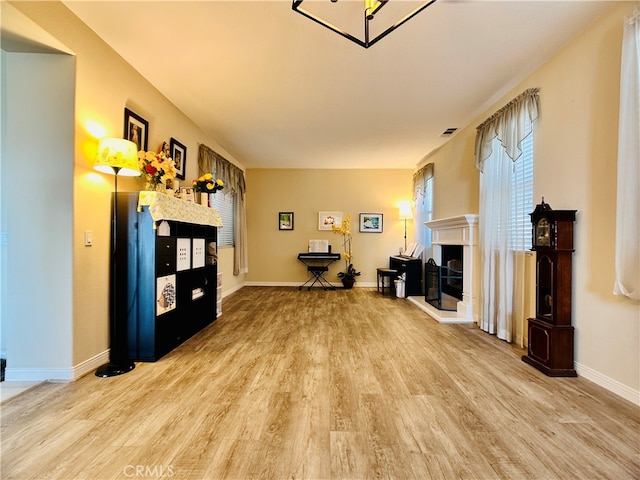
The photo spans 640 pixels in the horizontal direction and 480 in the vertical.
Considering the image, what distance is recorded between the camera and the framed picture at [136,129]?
262cm

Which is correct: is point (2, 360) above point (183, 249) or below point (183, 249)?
below

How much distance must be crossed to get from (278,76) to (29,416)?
124 inches

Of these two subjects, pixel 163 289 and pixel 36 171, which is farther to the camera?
pixel 163 289

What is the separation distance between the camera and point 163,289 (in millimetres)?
2547

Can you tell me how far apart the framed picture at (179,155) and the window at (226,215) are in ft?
4.32

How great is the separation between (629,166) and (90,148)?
12.3 feet

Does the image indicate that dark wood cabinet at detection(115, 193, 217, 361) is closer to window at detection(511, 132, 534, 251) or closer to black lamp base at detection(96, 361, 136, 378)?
black lamp base at detection(96, 361, 136, 378)

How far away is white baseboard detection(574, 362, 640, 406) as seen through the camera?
1814mm

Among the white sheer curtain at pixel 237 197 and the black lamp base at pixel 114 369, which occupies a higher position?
the white sheer curtain at pixel 237 197

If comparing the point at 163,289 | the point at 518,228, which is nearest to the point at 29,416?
the point at 163,289

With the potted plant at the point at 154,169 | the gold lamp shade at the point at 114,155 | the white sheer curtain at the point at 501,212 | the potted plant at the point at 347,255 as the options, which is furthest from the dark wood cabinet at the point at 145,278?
the potted plant at the point at 347,255

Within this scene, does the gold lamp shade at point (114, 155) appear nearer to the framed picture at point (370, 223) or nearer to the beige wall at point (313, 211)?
the beige wall at point (313, 211)

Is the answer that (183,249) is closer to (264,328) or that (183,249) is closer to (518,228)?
(264,328)

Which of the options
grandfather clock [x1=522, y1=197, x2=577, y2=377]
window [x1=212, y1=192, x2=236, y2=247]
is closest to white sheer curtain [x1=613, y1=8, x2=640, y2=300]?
grandfather clock [x1=522, y1=197, x2=577, y2=377]
